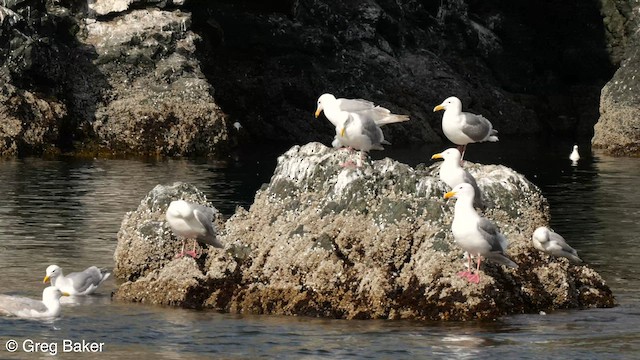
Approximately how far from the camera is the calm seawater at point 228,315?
17.0 metres

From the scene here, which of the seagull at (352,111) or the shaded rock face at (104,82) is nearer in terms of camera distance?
the seagull at (352,111)

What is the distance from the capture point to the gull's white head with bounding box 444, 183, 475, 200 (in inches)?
729

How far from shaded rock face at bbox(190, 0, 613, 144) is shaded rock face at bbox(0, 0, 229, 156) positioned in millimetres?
2804

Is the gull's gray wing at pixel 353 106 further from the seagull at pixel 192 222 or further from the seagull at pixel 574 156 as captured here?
the seagull at pixel 574 156

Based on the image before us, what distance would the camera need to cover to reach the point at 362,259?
19.4 m

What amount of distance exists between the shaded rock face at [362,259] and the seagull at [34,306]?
164cm

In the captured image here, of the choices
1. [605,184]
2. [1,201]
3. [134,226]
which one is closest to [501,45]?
[605,184]

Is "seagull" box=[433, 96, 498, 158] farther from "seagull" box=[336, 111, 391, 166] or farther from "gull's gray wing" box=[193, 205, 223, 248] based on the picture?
"gull's gray wing" box=[193, 205, 223, 248]

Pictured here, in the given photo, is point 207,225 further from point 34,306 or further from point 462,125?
point 462,125

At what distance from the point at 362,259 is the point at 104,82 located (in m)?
30.9

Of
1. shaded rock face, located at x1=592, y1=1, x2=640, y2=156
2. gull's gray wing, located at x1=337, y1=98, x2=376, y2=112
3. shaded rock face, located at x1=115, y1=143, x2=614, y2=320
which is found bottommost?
shaded rock face, located at x1=115, y1=143, x2=614, y2=320

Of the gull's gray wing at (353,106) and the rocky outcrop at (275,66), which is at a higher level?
the rocky outcrop at (275,66)

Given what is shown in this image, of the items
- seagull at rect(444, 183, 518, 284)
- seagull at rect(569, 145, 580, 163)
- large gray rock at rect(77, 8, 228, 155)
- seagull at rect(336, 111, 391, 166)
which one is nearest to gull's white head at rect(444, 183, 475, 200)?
seagull at rect(444, 183, 518, 284)

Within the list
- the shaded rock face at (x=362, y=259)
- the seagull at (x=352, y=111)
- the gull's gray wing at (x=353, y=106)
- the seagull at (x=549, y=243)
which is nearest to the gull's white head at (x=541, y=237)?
the seagull at (x=549, y=243)
